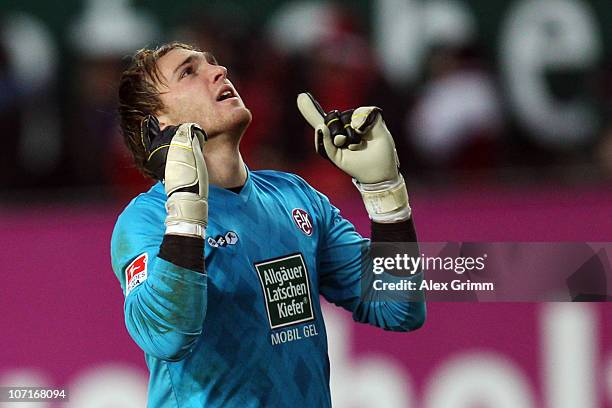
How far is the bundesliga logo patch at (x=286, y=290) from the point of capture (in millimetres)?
3580

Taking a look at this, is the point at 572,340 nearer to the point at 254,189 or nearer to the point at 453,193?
the point at 453,193

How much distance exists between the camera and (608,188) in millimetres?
5473

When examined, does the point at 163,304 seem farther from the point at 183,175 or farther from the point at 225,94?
the point at 225,94

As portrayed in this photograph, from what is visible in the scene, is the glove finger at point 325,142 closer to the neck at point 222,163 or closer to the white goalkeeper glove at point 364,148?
the white goalkeeper glove at point 364,148

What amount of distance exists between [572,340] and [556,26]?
270cm

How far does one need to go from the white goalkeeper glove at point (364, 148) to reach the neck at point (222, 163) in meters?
0.23

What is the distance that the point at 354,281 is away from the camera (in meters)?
3.85

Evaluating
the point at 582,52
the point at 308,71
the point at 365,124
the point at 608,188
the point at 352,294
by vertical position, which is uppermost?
the point at 582,52

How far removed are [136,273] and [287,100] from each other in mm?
3205

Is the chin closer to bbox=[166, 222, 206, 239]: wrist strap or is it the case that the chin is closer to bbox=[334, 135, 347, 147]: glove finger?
bbox=[334, 135, 347, 147]: glove finger

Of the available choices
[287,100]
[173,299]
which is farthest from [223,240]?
[287,100]

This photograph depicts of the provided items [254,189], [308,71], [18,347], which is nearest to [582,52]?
[308,71]

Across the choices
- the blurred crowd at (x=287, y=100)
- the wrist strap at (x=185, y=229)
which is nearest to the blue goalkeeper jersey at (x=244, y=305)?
the wrist strap at (x=185, y=229)
